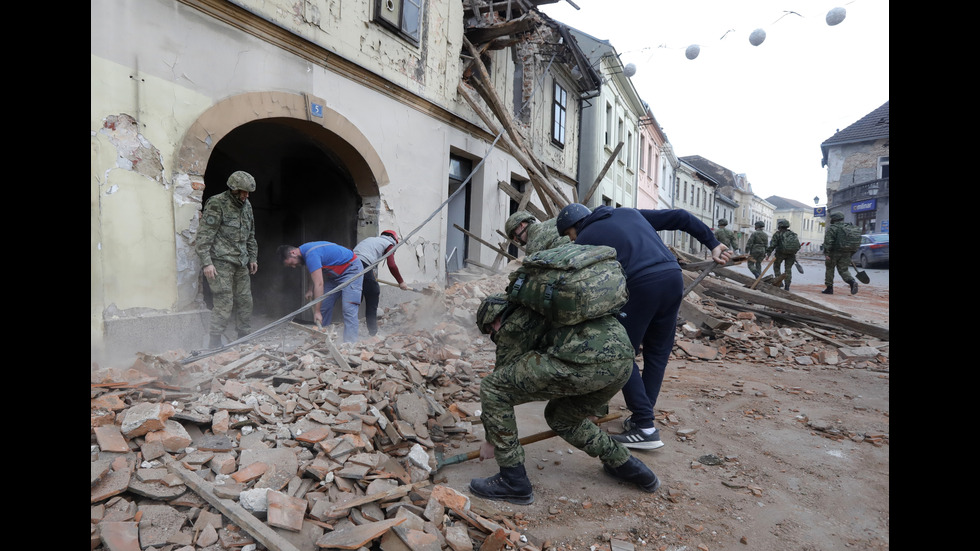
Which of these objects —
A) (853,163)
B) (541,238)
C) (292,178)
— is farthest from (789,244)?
(853,163)

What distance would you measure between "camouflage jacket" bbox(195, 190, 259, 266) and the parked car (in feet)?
69.7

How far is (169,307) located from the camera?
185 inches

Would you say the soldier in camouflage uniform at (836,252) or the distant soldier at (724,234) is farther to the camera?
the distant soldier at (724,234)

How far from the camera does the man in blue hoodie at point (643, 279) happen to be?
121 inches

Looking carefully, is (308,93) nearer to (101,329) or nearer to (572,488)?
(101,329)

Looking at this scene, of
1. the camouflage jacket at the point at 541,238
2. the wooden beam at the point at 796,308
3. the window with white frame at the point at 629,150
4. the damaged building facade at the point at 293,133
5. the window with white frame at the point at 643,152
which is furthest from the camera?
the window with white frame at the point at 643,152

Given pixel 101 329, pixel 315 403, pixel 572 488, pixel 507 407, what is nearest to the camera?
pixel 507 407

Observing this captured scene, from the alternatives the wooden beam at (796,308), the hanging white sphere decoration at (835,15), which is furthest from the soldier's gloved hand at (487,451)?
the hanging white sphere decoration at (835,15)

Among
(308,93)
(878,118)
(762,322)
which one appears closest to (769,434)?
(762,322)

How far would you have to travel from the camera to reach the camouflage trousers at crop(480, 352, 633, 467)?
2.38m

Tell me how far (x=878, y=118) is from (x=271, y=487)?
4153 centimetres

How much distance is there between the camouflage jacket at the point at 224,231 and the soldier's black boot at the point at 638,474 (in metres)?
4.17

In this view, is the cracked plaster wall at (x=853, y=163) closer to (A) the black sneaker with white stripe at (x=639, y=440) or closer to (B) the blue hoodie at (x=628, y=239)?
(B) the blue hoodie at (x=628, y=239)

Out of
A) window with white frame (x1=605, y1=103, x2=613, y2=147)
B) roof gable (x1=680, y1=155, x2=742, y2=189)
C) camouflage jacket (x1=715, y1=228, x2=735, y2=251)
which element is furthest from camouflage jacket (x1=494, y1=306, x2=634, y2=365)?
roof gable (x1=680, y1=155, x2=742, y2=189)
